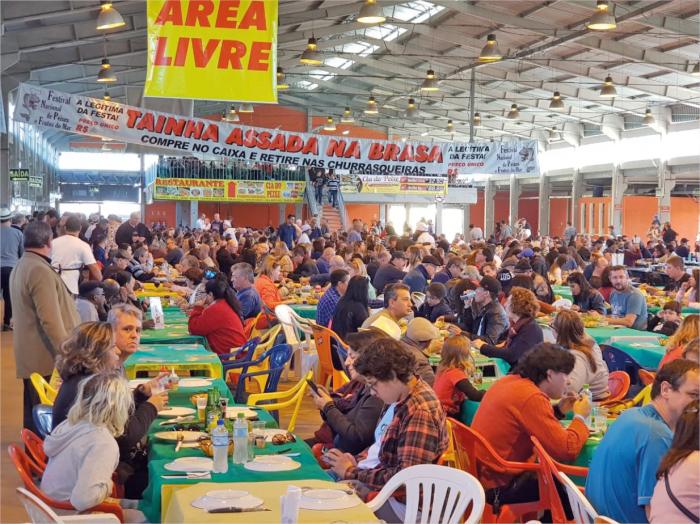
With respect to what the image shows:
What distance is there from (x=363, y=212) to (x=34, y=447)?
36.6 m

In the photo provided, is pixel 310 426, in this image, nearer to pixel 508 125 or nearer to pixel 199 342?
pixel 199 342

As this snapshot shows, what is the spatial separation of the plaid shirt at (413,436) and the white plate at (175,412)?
123 centimetres

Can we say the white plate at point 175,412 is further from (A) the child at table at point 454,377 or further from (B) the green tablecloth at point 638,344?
(B) the green tablecloth at point 638,344

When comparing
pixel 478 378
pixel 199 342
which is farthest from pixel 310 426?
pixel 478 378

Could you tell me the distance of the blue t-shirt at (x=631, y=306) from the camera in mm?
8727

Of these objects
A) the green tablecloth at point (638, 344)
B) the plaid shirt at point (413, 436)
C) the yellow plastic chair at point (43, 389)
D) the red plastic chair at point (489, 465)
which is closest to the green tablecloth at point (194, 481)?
the plaid shirt at point (413, 436)

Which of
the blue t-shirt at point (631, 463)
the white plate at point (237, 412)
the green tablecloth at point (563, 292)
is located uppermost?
the blue t-shirt at point (631, 463)

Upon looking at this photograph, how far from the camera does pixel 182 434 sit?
4176 millimetres

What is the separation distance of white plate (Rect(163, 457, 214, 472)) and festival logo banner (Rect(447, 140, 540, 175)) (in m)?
13.3

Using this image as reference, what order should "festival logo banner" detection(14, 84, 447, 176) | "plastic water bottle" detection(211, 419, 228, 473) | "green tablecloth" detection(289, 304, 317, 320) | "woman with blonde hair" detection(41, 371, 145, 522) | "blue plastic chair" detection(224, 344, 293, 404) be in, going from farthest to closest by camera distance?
"festival logo banner" detection(14, 84, 447, 176), "green tablecloth" detection(289, 304, 317, 320), "blue plastic chair" detection(224, 344, 293, 404), "plastic water bottle" detection(211, 419, 228, 473), "woman with blonde hair" detection(41, 371, 145, 522)

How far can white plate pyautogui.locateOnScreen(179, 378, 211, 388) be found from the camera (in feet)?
17.7

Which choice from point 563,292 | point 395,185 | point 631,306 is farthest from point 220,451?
point 395,185

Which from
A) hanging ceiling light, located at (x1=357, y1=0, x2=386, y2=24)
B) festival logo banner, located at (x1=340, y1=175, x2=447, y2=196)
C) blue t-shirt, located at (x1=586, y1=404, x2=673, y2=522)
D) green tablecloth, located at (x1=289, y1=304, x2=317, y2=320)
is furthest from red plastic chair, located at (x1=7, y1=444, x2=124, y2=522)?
festival logo banner, located at (x1=340, y1=175, x2=447, y2=196)

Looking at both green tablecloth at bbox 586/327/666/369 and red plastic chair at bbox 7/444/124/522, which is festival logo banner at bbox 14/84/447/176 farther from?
red plastic chair at bbox 7/444/124/522
